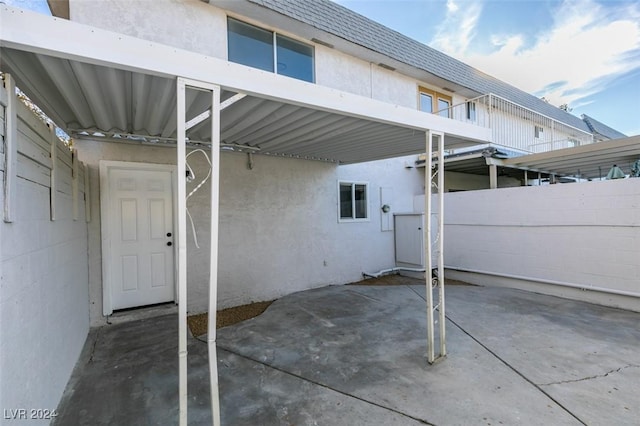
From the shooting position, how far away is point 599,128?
1420cm

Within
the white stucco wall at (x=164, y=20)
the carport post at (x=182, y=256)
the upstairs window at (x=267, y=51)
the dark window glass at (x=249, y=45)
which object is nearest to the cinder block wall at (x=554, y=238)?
the upstairs window at (x=267, y=51)

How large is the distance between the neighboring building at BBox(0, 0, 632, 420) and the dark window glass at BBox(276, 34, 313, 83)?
0.12 feet

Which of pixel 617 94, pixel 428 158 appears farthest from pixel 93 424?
pixel 617 94

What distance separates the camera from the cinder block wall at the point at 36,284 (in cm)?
155

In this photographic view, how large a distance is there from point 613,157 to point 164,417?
9.48 m

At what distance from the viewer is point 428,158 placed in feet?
10.6

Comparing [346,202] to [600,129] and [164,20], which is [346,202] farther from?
[600,129]

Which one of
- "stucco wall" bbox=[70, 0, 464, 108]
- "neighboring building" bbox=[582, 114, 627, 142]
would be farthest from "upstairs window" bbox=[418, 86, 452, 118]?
"neighboring building" bbox=[582, 114, 627, 142]

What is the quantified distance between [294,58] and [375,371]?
5327mm

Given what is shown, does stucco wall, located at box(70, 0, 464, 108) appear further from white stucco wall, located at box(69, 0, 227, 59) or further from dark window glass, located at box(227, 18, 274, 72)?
dark window glass, located at box(227, 18, 274, 72)

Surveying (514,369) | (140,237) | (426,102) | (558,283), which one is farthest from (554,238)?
(140,237)

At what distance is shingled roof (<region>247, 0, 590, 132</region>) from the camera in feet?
17.1

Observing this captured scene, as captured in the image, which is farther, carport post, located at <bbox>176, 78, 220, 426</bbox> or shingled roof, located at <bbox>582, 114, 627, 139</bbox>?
shingled roof, located at <bbox>582, 114, 627, 139</bbox>

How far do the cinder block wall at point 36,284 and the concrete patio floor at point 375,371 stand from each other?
0.45 meters
